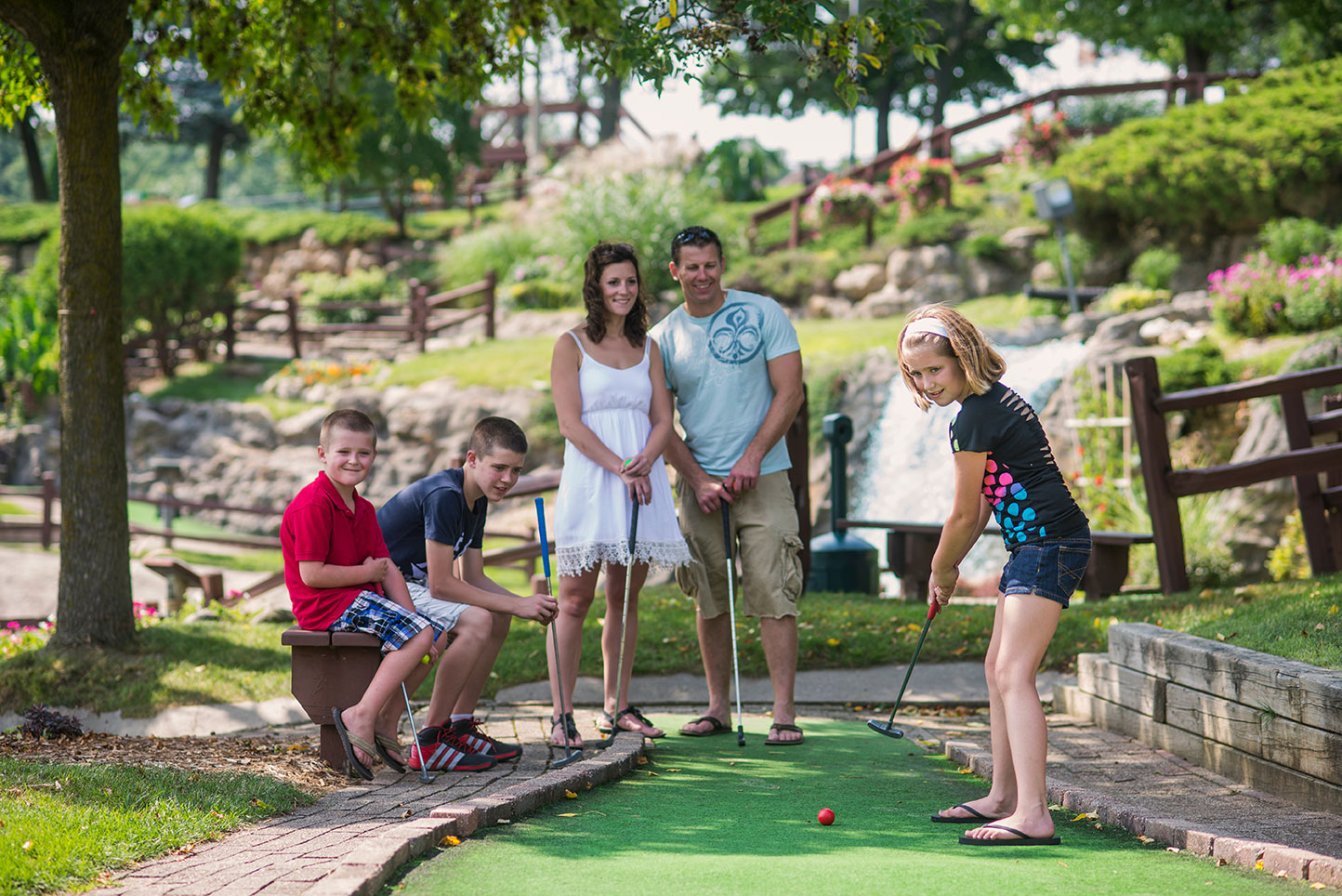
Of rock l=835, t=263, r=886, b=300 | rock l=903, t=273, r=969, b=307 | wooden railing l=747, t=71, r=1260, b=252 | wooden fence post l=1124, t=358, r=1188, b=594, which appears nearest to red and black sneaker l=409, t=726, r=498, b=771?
wooden fence post l=1124, t=358, r=1188, b=594

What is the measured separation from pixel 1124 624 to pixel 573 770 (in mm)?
2595

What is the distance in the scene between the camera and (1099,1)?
71.2ft

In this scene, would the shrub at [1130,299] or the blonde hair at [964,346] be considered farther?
the shrub at [1130,299]

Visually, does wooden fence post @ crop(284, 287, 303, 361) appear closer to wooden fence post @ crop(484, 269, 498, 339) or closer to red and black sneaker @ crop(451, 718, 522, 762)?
wooden fence post @ crop(484, 269, 498, 339)

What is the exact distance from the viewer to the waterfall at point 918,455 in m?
13.3

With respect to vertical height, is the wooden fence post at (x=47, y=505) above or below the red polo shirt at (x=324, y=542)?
below

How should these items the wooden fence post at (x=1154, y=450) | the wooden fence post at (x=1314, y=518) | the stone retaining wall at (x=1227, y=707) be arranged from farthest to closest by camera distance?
the wooden fence post at (x=1314, y=518) < the wooden fence post at (x=1154, y=450) < the stone retaining wall at (x=1227, y=707)

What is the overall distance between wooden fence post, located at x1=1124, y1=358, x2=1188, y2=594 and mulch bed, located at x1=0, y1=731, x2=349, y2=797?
4931 mm

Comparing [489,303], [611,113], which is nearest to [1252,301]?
[489,303]

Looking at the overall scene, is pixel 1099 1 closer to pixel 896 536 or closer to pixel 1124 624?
pixel 896 536

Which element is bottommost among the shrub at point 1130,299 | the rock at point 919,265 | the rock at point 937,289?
the shrub at point 1130,299

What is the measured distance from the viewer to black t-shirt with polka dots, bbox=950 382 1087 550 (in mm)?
3230

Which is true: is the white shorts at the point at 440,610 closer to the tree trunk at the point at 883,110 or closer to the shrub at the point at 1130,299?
the shrub at the point at 1130,299

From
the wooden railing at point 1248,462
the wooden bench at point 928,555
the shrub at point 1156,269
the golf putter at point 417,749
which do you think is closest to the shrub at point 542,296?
the shrub at point 1156,269
